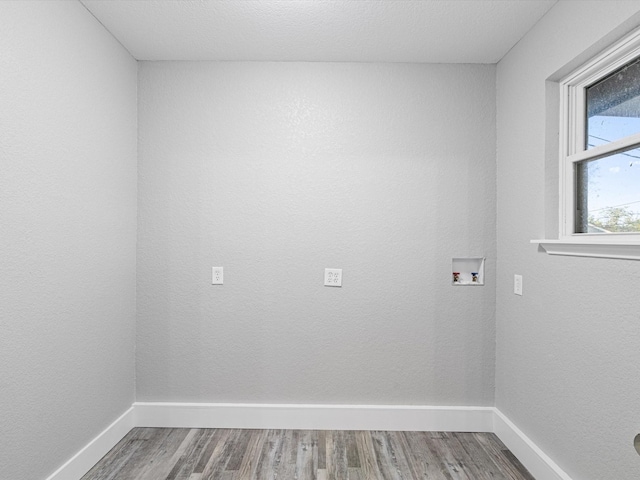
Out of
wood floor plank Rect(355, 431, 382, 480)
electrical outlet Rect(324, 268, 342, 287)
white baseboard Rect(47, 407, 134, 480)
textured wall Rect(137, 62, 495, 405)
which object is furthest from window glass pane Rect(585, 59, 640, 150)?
white baseboard Rect(47, 407, 134, 480)

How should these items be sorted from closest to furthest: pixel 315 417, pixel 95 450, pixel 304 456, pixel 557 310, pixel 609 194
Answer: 1. pixel 609 194
2. pixel 557 310
3. pixel 95 450
4. pixel 304 456
5. pixel 315 417

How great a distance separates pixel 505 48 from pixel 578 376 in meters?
1.98

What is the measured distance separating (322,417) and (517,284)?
155cm

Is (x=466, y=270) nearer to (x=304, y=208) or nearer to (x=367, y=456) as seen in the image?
(x=304, y=208)

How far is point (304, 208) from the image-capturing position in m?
2.74

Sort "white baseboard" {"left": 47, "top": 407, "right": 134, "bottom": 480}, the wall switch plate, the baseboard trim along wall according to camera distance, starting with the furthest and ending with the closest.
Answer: the baseboard trim along wall → the wall switch plate → "white baseboard" {"left": 47, "top": 407, "right": 134, "bottom": 480}

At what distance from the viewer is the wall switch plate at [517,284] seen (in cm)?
241

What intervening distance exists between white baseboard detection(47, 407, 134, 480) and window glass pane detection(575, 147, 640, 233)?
2.88m

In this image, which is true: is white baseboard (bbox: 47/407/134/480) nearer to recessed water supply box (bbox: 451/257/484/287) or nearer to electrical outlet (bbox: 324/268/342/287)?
electrical outlet (bbox: 324/268/342/287)

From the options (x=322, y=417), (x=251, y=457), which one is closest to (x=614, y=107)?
(x=322, y=417)

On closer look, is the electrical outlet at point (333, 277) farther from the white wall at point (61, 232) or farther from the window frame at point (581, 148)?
the white wall at point (61, 232)

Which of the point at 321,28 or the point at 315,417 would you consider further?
the point at 315,417

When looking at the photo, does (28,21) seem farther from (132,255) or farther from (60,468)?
(60,468)

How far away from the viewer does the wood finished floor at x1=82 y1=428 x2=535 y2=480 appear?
2.18m
